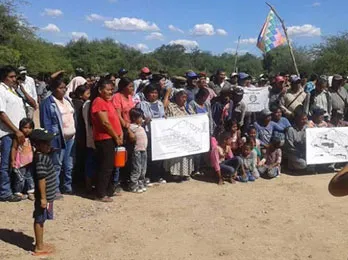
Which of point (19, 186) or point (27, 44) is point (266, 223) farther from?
point (27, 44)

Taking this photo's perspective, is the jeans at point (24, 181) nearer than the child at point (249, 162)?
Yes

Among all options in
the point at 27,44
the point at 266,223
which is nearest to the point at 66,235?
the point at 266,223

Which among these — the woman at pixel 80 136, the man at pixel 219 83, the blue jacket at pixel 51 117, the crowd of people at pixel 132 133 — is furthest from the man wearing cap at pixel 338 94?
the blue jacket at pixel 51 117

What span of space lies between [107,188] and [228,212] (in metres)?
1.90

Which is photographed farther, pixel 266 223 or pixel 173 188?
pixel 173 188

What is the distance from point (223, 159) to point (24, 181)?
347 cm

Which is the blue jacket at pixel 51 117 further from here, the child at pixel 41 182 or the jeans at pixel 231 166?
the jeans at pixel 231 166

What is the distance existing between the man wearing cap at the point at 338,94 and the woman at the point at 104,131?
5055 mm

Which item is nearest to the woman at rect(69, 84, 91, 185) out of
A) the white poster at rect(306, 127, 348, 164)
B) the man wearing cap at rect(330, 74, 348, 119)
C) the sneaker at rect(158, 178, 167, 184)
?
the sneaker at rect(158, 178, 167, 184)

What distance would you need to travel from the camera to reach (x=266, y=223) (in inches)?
236

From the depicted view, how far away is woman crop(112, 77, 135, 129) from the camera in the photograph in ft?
23.1

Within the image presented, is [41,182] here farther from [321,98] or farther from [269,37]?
[269,37]

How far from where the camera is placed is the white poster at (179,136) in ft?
25.3

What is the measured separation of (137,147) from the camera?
7.26 m
